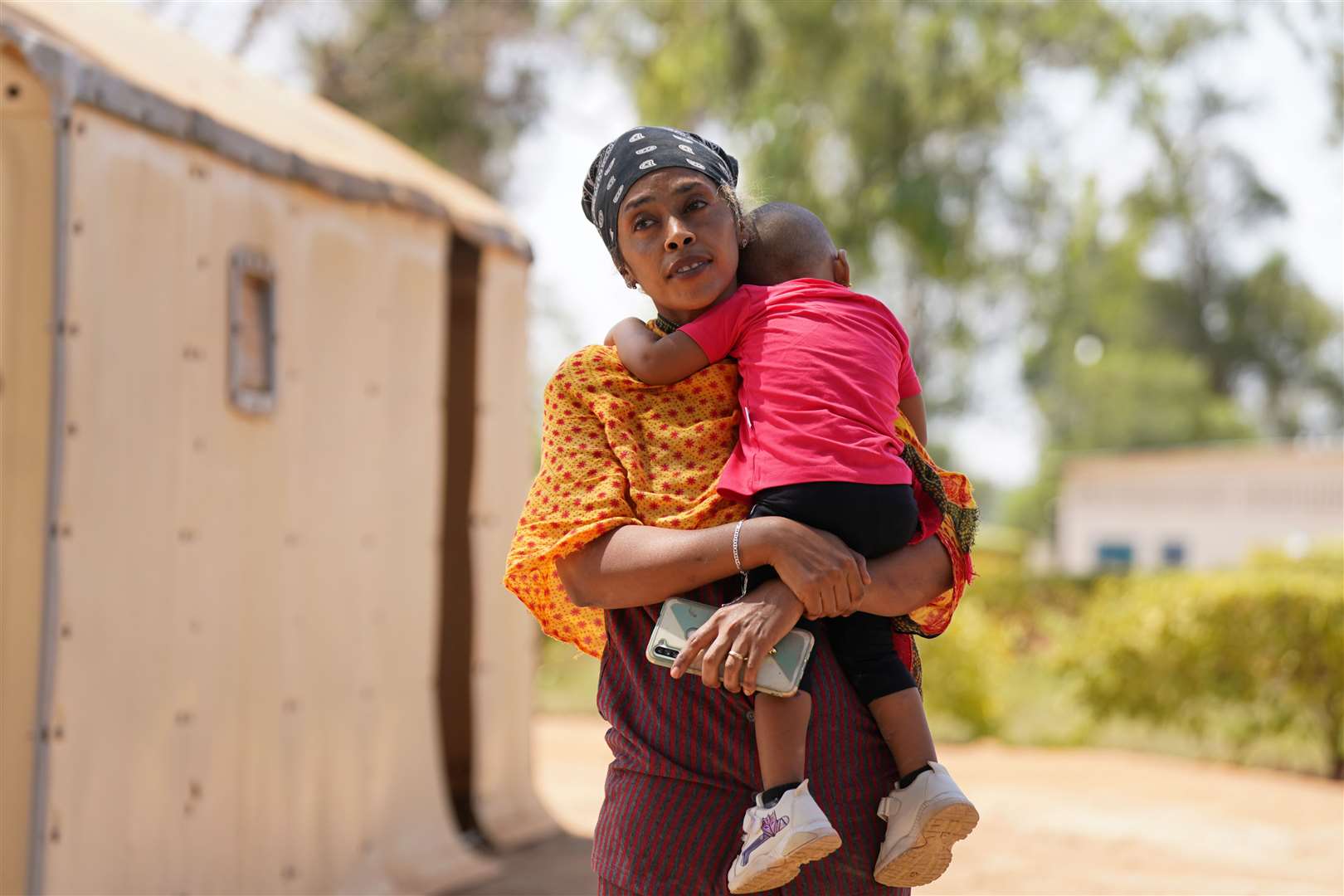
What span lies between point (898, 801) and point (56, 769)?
8.45 feet

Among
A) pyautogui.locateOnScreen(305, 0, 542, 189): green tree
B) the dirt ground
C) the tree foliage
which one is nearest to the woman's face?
the dirt ground

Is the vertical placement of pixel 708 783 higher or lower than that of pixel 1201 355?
lower

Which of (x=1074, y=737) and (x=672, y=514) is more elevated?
(x=672, y=514)

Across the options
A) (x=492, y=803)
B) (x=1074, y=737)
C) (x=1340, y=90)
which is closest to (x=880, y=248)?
(x=1340, y=90)

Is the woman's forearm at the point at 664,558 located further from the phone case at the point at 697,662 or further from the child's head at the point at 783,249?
the child's head at the point at 783,249

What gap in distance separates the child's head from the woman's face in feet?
0.42

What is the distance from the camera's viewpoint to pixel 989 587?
1633cm

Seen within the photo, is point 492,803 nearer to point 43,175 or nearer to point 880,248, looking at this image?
point 43,175

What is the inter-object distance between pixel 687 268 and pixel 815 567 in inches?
18.5

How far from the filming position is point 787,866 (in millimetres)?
1740

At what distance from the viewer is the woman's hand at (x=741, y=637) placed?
175 centimetres

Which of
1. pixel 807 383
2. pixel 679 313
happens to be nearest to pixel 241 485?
pixel 679 313

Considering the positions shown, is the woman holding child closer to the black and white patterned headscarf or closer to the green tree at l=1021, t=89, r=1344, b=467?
the black and white patterned headscarf

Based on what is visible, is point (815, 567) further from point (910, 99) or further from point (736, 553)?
point (910, 99)
